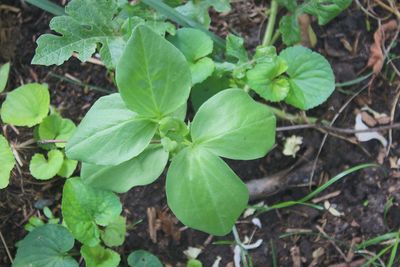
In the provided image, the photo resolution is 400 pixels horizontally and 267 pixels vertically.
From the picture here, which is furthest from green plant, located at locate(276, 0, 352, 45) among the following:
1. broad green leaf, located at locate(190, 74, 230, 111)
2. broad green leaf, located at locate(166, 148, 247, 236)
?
broad green leaf, located at locate(166, 148, 247, 236)

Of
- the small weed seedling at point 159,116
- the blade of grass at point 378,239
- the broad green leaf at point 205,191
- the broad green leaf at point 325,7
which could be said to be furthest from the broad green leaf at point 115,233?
the broad green leaf at point 325,7

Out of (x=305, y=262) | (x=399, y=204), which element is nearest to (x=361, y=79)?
(x=399, y=204)

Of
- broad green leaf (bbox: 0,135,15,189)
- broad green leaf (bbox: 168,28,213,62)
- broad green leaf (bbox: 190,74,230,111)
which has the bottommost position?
broad green leaf (bbox: 0,135,15,189)

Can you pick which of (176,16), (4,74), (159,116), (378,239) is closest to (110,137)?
(159,116)

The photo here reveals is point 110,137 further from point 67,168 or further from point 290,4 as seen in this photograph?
point 290,4

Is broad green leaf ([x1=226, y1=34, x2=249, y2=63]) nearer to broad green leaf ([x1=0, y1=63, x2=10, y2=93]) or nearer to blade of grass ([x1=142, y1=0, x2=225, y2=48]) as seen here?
blade of grass ([x1=142, y1=0, x2=225, y2=48])

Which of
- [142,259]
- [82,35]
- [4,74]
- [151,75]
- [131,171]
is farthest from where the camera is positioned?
[4,74]
